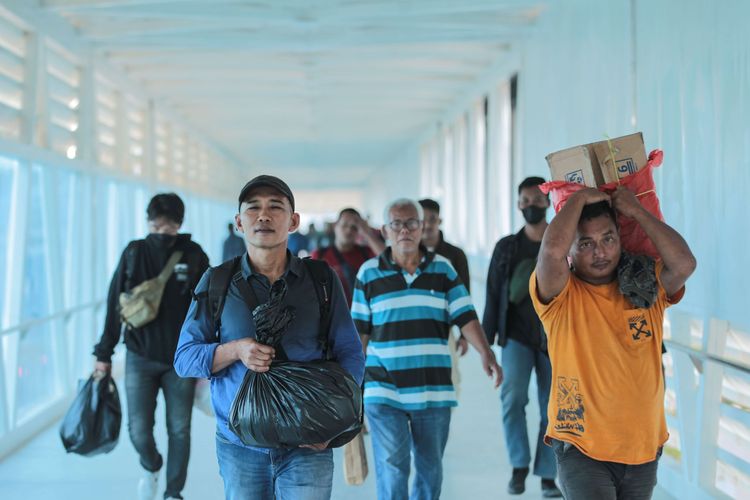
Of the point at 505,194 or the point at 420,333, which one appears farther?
the point at 505,194

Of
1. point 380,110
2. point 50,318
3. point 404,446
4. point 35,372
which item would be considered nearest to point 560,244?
point 404,446

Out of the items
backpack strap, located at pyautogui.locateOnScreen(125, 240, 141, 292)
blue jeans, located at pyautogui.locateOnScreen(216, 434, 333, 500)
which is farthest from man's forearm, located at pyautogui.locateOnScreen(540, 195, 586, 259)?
backpack strap, located at pyautogui.locateOnScreen(125, 240, 141, 292)

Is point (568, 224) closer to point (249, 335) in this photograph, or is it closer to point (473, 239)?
point (249, 335)

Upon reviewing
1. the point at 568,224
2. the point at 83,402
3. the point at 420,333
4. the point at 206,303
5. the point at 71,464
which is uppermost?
the point at 568,224

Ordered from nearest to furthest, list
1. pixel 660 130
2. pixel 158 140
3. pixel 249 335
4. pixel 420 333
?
pixel 249 335 → pixel 420 333 → pixel 660 130 → pixel 158 140

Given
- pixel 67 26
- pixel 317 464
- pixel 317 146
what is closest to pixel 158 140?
pixel 67 26

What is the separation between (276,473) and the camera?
7.24 ft

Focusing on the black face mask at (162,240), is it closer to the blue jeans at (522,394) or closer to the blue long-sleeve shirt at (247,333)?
the blue long-sleeve shirt at (247,333)

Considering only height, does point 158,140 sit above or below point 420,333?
above

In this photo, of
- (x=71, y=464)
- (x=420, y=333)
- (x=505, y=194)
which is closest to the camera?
(x=420, y=333)

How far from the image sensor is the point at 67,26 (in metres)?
7.10

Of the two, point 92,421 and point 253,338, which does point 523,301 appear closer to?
point 253,338

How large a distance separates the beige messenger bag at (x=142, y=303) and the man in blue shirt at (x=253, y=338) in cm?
147

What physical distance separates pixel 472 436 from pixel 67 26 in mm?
5608
